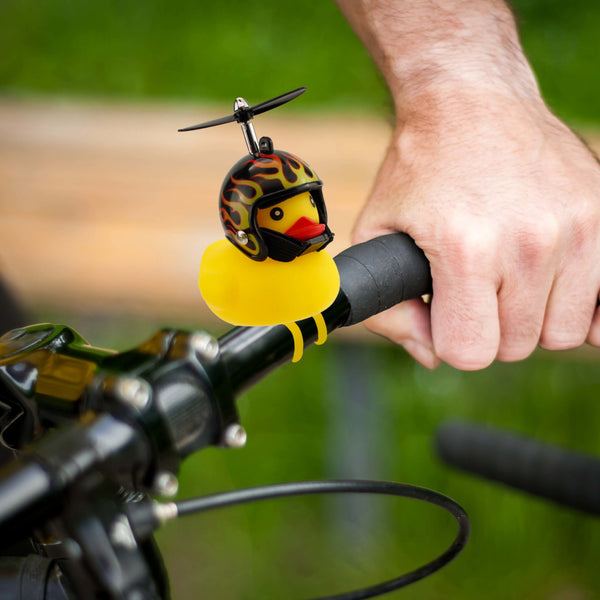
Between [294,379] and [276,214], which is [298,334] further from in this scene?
[294,379]

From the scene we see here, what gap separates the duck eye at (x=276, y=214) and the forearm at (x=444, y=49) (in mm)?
372

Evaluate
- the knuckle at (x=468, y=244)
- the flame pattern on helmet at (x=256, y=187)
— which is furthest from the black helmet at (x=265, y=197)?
the knuckle at (x=468, y=244)

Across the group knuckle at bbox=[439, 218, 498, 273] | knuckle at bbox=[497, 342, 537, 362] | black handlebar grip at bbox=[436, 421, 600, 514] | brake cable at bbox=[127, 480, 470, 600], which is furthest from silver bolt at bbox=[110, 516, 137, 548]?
black handlebar grip at bbox=[436, 421, 600, 514]

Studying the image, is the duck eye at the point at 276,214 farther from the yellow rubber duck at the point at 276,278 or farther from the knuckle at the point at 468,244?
the knuckle at the point at 468,244

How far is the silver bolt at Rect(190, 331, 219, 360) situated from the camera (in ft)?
1.33

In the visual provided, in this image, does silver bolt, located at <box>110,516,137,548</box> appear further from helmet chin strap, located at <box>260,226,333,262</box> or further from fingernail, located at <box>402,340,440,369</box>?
fingernail, located at <box>402,340,440,369</box>

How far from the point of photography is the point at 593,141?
1.54 metres

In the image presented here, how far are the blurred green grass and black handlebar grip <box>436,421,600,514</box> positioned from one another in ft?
5.35

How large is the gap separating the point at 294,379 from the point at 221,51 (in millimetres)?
1345

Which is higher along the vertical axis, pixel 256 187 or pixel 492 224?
pixel 256 187

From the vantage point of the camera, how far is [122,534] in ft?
1.18

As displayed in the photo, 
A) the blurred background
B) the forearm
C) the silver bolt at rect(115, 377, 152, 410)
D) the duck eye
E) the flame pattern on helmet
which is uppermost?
the forearm

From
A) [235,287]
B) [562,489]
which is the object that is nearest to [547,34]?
[562,489]

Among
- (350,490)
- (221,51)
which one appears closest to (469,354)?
(350,490)
